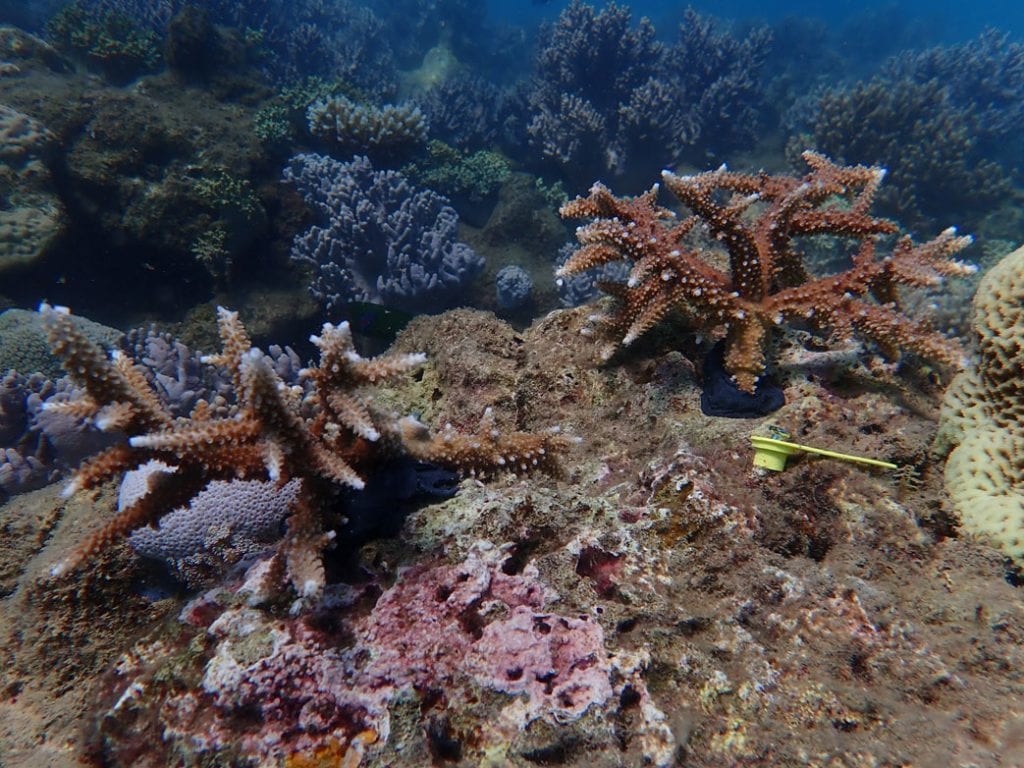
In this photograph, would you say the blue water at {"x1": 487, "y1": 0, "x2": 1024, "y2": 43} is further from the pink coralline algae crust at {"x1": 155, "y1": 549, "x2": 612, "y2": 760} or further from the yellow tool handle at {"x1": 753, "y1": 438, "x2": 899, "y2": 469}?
the pink coralline algae crust at {"x1": 155, "y1": 549, "x2": 612, "y2": 760}

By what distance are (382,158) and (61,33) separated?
644 cm

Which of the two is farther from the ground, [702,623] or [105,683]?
[702,623]

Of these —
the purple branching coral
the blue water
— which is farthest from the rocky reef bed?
the blue water

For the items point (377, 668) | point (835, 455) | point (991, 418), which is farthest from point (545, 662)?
point (991, 418)

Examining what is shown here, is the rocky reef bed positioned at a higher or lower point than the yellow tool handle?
lower

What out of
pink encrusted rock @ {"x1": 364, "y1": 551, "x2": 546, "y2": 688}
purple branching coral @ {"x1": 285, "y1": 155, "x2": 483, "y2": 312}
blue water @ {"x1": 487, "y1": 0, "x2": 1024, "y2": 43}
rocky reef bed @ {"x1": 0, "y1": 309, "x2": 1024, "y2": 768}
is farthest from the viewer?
blue water @ {"x1": 487, "y1": 0, "x2": 1024, "y2": 43}

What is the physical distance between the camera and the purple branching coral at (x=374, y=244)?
6.73 meters

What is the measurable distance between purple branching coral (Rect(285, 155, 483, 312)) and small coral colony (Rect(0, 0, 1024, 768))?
0.05 meters

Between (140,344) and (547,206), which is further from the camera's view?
(547,206)

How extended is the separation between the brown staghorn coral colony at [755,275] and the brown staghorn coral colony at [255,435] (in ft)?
4.19

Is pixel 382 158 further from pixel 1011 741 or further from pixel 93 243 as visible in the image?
pixel 1011 741

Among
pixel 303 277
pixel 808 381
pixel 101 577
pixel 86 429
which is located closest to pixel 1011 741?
pixel 808 381

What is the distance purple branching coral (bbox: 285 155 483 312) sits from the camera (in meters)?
6.73

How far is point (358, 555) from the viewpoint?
1.95 meters
